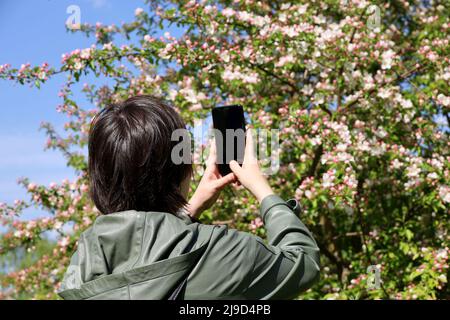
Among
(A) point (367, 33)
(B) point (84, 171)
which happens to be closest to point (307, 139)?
(A) point (367, 33)

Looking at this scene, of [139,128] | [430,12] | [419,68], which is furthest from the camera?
[430,12]

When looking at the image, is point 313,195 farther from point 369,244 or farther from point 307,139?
point 369,244

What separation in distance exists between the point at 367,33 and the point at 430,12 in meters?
0.97

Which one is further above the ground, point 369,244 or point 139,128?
point 139,128

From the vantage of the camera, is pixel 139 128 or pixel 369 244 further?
pixel 369 244

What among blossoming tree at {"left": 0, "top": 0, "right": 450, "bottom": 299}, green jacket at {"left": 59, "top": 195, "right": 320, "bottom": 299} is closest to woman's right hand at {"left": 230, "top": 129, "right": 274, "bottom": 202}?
green jacket at {"left": 59, "top": 195, "right": 320, "bottom": 299}

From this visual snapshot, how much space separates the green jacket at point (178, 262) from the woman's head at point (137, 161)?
0.15 ft

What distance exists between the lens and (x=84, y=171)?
13.8 ft

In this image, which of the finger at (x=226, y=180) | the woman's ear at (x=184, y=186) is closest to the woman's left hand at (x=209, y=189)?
the finger at (x=226, y=180)

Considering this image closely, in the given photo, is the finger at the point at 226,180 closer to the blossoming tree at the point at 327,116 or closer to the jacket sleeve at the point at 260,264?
the jacket sleeve at the point at 260,264

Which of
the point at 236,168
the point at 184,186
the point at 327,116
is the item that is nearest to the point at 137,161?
the point at 184,186

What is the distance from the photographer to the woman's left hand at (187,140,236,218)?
1229 millimetres

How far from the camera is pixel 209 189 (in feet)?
4.13

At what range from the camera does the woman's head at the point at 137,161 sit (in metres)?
1.04
